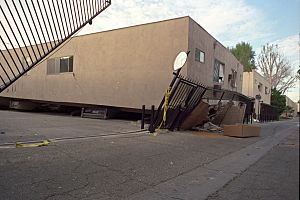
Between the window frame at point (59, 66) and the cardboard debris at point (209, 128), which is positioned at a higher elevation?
the window frame at point (59, 66)

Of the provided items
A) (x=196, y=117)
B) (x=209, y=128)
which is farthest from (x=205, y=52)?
(x=209, y=128)

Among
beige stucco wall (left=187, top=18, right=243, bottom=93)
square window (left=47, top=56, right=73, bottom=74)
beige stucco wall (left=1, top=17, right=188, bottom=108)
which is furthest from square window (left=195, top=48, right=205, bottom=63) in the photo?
square window (left=47, top=56, right=73, bottom=74)

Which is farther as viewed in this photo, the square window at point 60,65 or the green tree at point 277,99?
the green tree at point 277,99

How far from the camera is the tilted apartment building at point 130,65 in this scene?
45.1 feet

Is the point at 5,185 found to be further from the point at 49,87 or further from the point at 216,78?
the point at 49,87

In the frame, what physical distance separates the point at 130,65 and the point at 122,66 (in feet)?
2.03

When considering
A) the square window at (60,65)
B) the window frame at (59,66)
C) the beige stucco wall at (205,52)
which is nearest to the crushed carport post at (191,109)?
the beige stucco wall at (205,52)

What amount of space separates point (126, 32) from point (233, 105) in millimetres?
6869

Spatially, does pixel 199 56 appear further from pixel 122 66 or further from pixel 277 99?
pixel 277 99

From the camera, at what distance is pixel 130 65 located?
1519 centimetres

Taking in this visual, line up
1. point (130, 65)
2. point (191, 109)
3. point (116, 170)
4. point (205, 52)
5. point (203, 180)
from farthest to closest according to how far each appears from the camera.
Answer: point (205, 52) → point (130, 65) → point (191, 109) → point (116, 170) → point (203, 180)

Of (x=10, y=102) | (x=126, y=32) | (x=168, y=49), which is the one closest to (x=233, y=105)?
(x=168, y=49)

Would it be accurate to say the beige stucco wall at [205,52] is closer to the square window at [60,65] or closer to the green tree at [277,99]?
the square window at [60,65]

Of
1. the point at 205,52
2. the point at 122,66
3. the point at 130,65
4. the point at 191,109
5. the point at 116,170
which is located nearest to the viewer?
the point at 116,170
